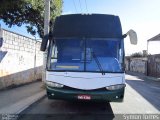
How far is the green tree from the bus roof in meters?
7.16

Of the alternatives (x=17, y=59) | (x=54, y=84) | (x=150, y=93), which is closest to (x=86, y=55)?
(x=54, y=84)

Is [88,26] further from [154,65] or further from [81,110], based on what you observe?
[154,65]

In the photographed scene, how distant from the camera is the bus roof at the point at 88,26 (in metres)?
10.7

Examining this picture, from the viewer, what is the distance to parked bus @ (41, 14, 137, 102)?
1009 cm

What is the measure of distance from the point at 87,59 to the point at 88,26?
49.6 inches

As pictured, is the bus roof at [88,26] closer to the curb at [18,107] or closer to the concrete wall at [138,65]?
the curb at [18,107]

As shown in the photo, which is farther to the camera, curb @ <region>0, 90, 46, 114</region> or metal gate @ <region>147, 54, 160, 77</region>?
metal gate @ <region>147, 54, 160, 77</region>

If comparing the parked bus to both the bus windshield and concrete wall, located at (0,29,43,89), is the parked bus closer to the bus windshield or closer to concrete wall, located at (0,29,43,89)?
the bus windshield

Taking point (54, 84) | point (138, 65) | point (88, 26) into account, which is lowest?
point (54, 84)

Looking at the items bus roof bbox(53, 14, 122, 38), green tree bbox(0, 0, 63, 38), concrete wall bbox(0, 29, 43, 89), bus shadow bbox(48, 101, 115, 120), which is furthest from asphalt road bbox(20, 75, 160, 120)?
green tree bbox(0, 0, 63, 38)

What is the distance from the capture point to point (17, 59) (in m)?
18.4

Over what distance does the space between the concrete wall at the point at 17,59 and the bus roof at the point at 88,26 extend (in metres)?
4.86

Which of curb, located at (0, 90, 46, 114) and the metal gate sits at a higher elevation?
the metal gate

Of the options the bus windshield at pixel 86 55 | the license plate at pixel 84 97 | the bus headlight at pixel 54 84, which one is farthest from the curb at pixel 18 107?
the license plate at pixel 84 97
